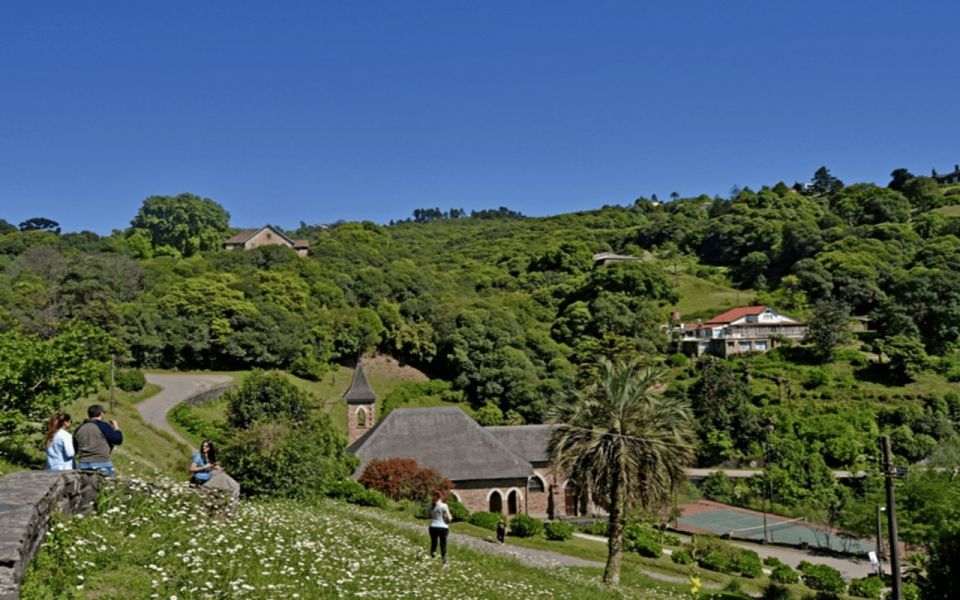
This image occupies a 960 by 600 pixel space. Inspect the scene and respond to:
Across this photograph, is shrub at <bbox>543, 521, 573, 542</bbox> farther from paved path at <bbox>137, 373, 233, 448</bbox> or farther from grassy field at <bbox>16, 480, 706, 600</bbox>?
grassy field at <bbox>16, 480, 706, 600</bbox>

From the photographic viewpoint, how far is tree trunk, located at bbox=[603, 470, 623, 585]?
945 inches

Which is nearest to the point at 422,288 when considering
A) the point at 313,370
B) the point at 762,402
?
the point at 313,370

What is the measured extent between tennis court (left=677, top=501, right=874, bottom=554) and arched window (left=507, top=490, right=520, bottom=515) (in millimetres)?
9765

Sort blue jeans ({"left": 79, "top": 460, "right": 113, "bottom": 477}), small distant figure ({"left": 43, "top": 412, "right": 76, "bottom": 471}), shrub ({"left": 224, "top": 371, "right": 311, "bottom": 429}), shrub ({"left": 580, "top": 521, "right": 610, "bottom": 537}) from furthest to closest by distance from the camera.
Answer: shrub ({"left": 580, "top": 521, "right": 610, "bottom": 537}) < shrub ({"left": 224, "top": 371, "right": 311, "bottom": 429}) < blue jeans ({"left": 79, "top": 460, "right": 113, "bottom": 477}) < small distant figure ({"left": 43, "top": 412, "right": 76, "bottom": 471})

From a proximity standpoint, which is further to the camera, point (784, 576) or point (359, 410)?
point (359, 410)

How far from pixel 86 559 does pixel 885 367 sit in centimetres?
8542

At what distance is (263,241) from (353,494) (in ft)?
245

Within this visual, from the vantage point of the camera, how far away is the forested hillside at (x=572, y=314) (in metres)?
62.1

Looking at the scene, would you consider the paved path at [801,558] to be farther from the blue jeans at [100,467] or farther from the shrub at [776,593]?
the blue jeans at [100,467]

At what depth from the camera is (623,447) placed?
965 inches

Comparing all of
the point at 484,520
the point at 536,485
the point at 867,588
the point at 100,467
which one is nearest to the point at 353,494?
the point at 484,520

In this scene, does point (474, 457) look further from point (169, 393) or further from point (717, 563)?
point (169, 393)

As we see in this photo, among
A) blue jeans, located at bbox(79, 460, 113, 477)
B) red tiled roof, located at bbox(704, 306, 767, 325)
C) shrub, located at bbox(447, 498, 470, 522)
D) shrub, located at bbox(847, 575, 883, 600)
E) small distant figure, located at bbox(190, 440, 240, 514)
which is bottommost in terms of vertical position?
shrub, located at bbox(847, 575, 883, 600)

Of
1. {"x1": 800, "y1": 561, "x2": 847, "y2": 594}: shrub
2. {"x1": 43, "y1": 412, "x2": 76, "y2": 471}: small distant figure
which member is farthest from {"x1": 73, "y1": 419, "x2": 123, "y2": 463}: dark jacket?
{"x1": 800, "y1": 561, "x2": 847, "y2": 594}: shrub
